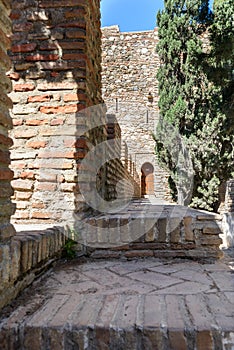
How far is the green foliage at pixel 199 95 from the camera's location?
19.1ft

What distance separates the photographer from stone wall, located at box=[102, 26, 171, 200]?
10820 millimetres

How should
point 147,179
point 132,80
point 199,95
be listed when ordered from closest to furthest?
point 199,95
point 132,80
point 147,179

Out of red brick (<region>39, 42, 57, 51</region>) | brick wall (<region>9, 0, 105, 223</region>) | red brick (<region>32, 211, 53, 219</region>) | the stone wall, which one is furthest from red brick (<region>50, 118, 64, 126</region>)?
the stone wall

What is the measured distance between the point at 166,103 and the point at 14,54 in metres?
4.89

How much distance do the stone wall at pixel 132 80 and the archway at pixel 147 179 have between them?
154 centimetres

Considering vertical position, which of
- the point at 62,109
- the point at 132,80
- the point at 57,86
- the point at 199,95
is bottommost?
the point at 62,109

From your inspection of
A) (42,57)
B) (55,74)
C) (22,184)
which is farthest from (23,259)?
(42,57)

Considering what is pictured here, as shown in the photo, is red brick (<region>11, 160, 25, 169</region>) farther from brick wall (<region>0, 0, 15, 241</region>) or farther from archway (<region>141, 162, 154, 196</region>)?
archway (<region>141, 162, 154, 196</region>)

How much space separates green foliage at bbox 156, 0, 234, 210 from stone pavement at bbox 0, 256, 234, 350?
458cm

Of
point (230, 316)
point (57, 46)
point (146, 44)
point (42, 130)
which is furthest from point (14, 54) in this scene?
point (146, 44)

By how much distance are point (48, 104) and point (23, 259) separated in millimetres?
1163

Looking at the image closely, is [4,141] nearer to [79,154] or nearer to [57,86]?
[79,154]

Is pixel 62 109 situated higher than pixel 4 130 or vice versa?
pixel 62 109

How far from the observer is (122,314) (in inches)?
41.6
